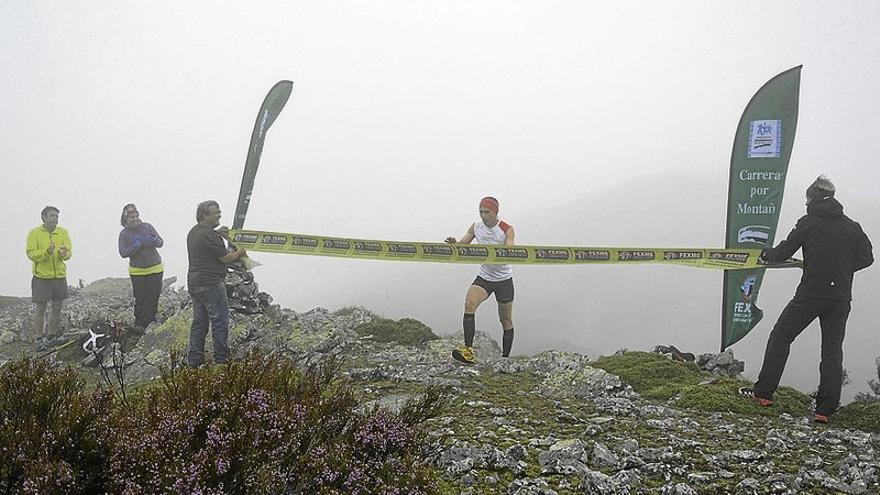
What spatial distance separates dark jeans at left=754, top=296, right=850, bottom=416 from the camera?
6.53 meters

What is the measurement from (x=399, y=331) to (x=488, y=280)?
423cm

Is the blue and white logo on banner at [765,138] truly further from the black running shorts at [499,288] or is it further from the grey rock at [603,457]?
the grey rock at [603,457]

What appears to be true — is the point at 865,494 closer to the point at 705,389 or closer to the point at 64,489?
the point at 705,389

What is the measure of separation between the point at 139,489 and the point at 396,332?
10.4m

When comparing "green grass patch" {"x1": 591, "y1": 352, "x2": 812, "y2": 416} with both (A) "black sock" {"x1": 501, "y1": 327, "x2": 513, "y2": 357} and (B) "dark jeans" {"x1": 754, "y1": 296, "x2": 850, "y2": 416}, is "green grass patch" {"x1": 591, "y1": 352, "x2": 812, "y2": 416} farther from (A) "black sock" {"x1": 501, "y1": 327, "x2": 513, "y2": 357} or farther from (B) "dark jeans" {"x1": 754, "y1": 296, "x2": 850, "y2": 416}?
(A) "black sock" {"x1": 501, "y1": 327, "x2": 513, "y2": 357}

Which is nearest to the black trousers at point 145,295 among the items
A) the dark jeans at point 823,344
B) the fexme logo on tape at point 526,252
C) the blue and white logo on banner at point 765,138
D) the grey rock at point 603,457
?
the fexme logo on tape at point 526,252

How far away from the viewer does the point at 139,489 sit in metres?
2.45

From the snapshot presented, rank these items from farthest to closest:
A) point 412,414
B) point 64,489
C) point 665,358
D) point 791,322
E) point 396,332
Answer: point 396,332
point 665,358
point 791,322
point 412,414
point 64,489

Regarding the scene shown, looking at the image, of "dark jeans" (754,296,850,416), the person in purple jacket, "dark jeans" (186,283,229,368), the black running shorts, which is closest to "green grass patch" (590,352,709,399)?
"dark jeans" (754,296,850,416)

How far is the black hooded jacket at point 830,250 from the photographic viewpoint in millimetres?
6547

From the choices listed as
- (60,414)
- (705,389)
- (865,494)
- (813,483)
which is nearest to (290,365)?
(60,414)

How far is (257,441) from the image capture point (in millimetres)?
2736

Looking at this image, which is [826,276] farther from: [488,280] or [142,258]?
[142,258]

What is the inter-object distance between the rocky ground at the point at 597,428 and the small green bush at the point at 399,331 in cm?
77
